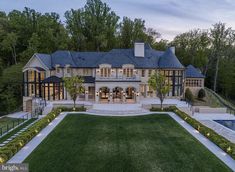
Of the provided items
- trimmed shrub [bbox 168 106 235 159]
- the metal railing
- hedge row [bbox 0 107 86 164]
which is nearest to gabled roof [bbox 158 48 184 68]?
trimmed shrub [bbox 168 106 235 159]

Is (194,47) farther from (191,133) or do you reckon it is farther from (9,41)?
(9,41)

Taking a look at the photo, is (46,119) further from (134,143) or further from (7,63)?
(7,63)

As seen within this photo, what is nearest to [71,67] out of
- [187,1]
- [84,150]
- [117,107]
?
[117,107]

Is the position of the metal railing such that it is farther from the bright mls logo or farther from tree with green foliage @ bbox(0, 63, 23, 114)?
tree with green foliage @ bbox(0, 63, 23, 114)

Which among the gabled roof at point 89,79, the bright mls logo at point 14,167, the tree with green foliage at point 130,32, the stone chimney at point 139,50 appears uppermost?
the tree with green foliage at point 130,32

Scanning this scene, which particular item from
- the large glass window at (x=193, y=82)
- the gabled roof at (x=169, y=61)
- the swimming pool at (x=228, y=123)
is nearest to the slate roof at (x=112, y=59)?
the gabled roof at (x=169, y=61)

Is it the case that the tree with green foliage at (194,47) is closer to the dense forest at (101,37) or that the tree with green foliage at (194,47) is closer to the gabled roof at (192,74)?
the dense forest at (101,37)
